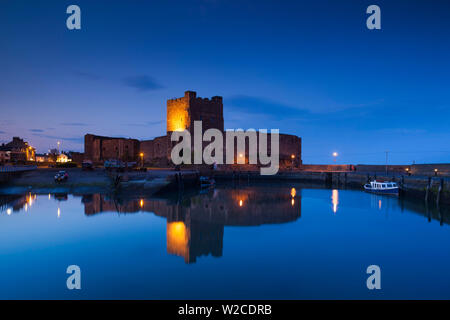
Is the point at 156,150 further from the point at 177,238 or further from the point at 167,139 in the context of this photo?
the point at 177,238

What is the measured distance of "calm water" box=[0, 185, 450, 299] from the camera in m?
6.86

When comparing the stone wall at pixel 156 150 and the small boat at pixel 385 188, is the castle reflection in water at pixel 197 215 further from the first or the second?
the stone wall at pixel 156 150

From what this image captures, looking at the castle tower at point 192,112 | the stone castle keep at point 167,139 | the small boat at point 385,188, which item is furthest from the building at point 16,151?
the small boat at point 385,188

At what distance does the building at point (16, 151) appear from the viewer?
171 ft

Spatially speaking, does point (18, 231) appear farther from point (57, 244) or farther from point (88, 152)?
point (88, 152)

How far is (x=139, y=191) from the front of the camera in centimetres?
2389

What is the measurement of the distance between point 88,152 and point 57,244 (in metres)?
42.6

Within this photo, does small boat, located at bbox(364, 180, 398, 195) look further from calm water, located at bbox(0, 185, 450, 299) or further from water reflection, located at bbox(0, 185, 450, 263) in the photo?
calm water, located at bbox(0, 185, 450, 299)

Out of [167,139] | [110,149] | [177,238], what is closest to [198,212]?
[177,238]

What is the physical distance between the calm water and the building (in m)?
43.7

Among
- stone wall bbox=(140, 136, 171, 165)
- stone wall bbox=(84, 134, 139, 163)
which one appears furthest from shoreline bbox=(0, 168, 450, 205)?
stone wall bbox=(84, 134, 139, 163)

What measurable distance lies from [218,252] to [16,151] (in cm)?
6037

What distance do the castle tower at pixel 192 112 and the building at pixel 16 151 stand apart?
96.5ft
